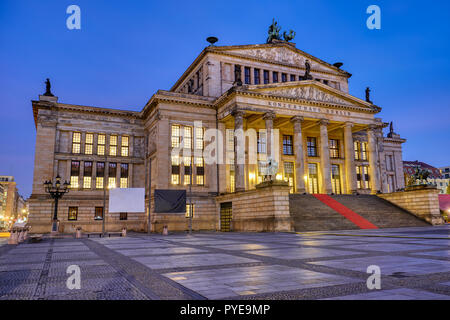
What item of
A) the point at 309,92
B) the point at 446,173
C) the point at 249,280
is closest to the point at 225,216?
the point at 309,92

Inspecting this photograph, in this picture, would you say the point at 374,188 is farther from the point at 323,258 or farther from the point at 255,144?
the point at 323,258

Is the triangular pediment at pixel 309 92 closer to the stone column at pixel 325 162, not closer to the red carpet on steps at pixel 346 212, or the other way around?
the stone column at pixel 325 162

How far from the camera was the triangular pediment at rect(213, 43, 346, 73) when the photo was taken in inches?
1892

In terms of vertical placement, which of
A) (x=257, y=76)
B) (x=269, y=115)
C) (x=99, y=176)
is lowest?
(x=99, y=176)

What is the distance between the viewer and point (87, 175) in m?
45.4

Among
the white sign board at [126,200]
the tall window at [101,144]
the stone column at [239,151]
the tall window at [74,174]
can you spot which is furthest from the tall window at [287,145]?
the tall window at [74,174]

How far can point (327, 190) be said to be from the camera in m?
41.5

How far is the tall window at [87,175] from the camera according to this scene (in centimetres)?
4522

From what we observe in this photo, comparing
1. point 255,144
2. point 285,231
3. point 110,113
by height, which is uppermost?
point 110,113

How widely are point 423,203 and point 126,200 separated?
3119 cm

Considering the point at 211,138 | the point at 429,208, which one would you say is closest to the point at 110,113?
the point at 211,138

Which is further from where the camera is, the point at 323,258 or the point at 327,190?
the point at 327,190

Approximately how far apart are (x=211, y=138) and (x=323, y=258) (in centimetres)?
3305

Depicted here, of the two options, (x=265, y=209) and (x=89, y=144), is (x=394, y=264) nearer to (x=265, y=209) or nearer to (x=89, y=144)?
(x=265, y=209)
